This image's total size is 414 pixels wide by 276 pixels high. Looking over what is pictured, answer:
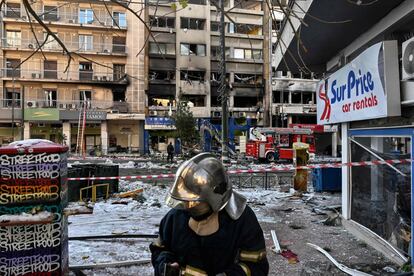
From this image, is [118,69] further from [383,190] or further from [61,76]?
[383,190]

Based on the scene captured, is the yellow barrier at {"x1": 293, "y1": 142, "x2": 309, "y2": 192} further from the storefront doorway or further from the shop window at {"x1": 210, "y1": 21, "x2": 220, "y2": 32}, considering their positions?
the shop window at {"x1": 210, "y1": 21, "x2": 220, "y2": 32}

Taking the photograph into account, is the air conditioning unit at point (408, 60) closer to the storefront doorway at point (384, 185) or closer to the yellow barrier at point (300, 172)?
the storefront doorway at point (384, 185)

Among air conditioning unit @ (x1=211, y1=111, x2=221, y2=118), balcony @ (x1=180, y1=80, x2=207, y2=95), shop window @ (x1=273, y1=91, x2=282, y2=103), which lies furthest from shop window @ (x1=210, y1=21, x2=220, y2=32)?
shop window @ (x1=273, y1=91, x2=282, y2=103)

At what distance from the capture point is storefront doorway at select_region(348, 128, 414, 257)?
20.5ft

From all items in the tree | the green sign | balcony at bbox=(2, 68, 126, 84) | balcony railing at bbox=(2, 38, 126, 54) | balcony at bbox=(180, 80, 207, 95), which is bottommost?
the tree

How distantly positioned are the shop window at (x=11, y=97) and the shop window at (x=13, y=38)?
4.48 meters

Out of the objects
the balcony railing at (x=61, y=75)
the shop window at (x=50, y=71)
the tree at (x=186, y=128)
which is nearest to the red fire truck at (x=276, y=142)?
the tree at (x=186, y=128)

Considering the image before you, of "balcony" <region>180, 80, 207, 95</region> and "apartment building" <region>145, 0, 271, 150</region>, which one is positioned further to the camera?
"balcony" <region>180, 80, 207, 95</region>

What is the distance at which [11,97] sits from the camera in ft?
134

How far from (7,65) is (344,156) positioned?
4038cm

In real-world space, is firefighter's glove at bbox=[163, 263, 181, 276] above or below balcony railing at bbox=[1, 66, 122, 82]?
below

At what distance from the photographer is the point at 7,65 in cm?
4103

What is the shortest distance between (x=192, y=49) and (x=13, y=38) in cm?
1843

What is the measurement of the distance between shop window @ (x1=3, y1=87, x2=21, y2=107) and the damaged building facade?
123 ft
